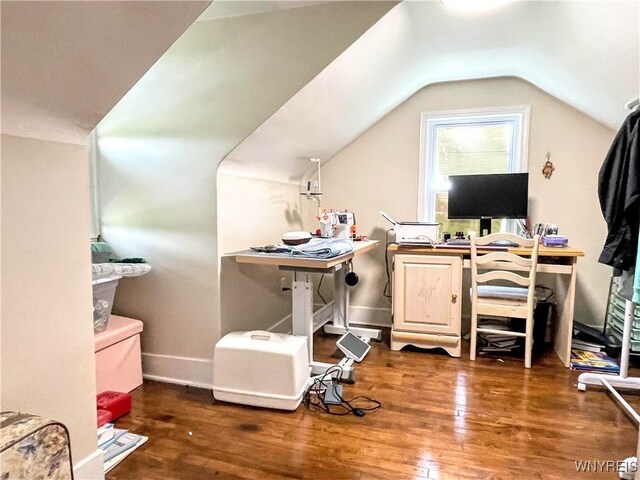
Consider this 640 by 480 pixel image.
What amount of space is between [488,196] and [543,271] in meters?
0.70

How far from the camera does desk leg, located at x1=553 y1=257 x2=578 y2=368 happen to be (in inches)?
102

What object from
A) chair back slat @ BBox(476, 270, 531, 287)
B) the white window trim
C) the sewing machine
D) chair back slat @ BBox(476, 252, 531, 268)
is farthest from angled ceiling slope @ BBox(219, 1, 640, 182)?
chair back slat @ BBox(476, 270, 531, 287)

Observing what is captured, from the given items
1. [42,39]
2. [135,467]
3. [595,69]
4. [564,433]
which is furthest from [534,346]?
[42,39]

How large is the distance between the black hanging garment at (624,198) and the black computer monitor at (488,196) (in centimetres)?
105

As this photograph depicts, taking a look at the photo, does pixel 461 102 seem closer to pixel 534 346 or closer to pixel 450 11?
pixel 450 11

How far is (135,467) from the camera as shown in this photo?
5.31 feet

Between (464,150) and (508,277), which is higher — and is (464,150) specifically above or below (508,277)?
above

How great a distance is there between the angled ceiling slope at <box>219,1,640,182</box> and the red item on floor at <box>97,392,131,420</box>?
137 cm

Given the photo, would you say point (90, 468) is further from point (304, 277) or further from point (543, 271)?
point (543, 271)

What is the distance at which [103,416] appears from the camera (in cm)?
190

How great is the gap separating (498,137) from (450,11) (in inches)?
Result: 56.6

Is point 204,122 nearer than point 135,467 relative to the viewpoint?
No

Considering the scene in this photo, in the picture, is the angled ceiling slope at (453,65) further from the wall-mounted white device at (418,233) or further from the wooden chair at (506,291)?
the wooden chair at (506,291)

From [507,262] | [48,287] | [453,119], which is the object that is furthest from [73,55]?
[453,119]
